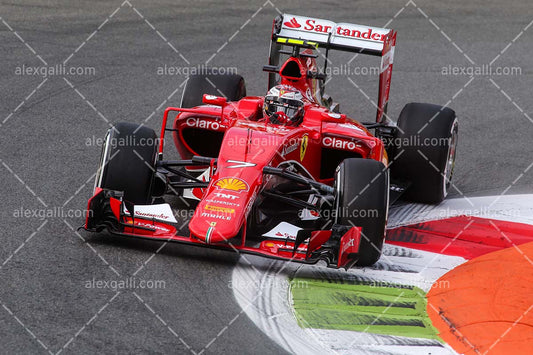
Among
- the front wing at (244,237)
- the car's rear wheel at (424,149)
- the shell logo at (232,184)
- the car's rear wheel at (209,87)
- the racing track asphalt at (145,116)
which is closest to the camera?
the racing track asphalt at (145,116)

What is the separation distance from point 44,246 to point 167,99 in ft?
18.1

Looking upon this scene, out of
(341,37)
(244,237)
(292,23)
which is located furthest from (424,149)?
(244,237)

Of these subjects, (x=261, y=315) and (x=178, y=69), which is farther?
(x=178, y=69)

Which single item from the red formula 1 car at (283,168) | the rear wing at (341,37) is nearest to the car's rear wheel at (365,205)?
the red formula 1 car at (283,168)

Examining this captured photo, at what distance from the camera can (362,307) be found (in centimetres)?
698

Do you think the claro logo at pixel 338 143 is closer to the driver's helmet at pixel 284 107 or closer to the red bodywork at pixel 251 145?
the red bodywork at pixel 251 145

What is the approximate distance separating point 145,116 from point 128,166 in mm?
4137

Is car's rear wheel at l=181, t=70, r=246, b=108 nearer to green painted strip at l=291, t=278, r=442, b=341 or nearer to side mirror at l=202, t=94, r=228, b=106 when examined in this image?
side mirror at l=202, t=94, r=228, b=106

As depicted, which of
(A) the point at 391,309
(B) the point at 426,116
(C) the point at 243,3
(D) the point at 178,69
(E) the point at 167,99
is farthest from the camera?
(C) the point at 243,3

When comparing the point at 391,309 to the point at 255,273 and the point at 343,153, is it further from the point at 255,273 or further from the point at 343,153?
the point at 343,153

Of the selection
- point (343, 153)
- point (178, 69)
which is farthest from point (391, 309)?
point (178, 69)

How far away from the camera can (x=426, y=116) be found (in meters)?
9.48

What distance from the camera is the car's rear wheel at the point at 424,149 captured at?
30.9 feet

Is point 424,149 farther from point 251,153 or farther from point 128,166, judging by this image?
point 128,166
